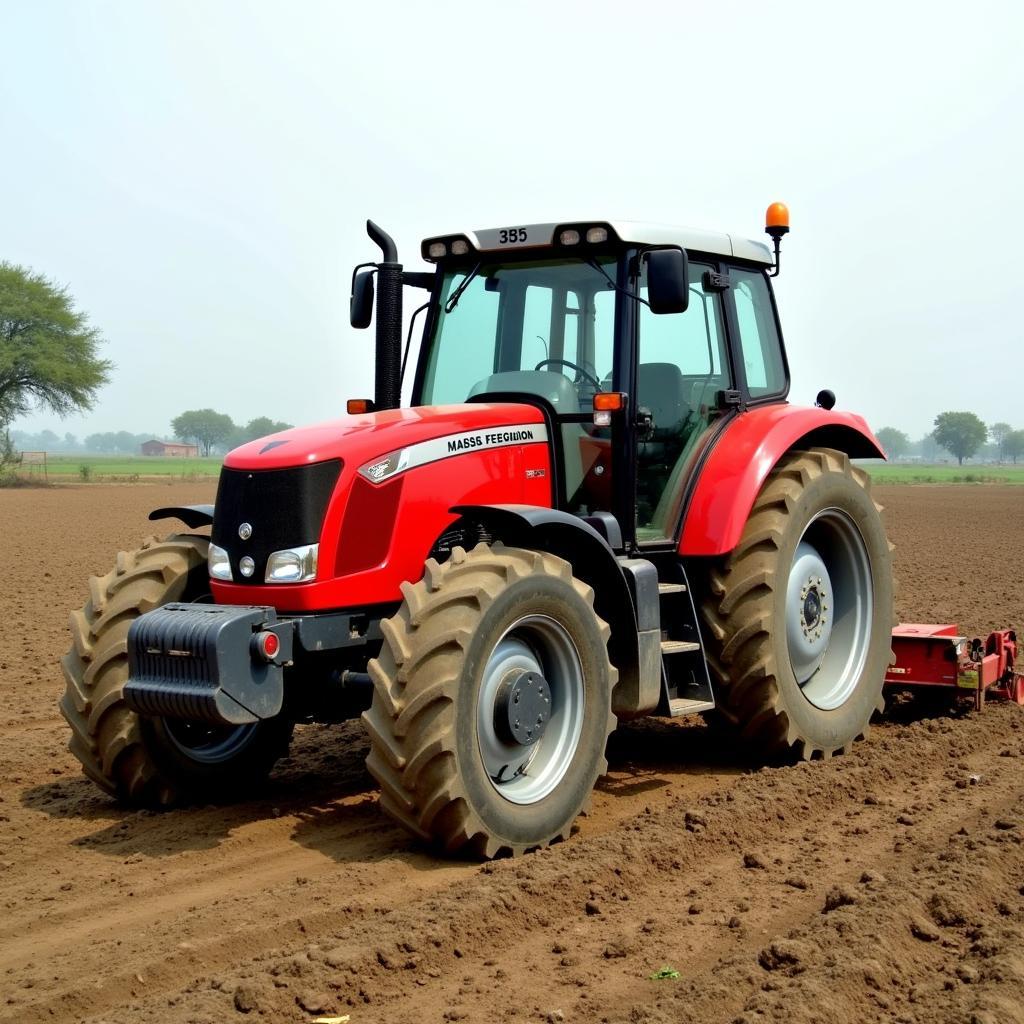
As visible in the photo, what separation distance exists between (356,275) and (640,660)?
2.44 m

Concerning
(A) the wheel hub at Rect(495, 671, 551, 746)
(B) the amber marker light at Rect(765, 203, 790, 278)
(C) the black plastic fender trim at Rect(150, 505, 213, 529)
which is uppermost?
(B) the amber marker light at Rect(765, 203, 790, 278)

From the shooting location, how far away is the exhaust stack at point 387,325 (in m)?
6.52

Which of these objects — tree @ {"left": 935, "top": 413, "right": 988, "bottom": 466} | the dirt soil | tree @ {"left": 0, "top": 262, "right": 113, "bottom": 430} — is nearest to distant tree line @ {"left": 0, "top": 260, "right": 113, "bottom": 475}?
tree @ {"left": 0, "top": 262, "right": 113, "bottom": 430}

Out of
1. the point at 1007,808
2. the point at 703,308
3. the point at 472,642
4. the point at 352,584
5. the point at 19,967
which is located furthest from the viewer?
the point at 703,308

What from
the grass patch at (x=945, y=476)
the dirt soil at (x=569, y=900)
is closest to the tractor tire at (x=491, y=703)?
the dirt soil at (x=569, y=900)

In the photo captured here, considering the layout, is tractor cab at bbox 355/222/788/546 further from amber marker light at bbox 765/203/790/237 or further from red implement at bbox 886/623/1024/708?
red implement at bbox 886/623/1024/708

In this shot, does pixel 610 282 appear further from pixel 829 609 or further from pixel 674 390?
pixel 829 609

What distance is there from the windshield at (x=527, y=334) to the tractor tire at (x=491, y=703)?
1.34m

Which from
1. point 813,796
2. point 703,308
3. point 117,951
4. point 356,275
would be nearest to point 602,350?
point 703,308

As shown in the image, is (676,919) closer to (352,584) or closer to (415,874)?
(415,874)

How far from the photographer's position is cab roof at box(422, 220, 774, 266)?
6285 millimetres

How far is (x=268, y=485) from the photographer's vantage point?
5488 mm

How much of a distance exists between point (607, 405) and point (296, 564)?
68.0 inches

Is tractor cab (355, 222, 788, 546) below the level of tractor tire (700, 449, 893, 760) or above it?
above
